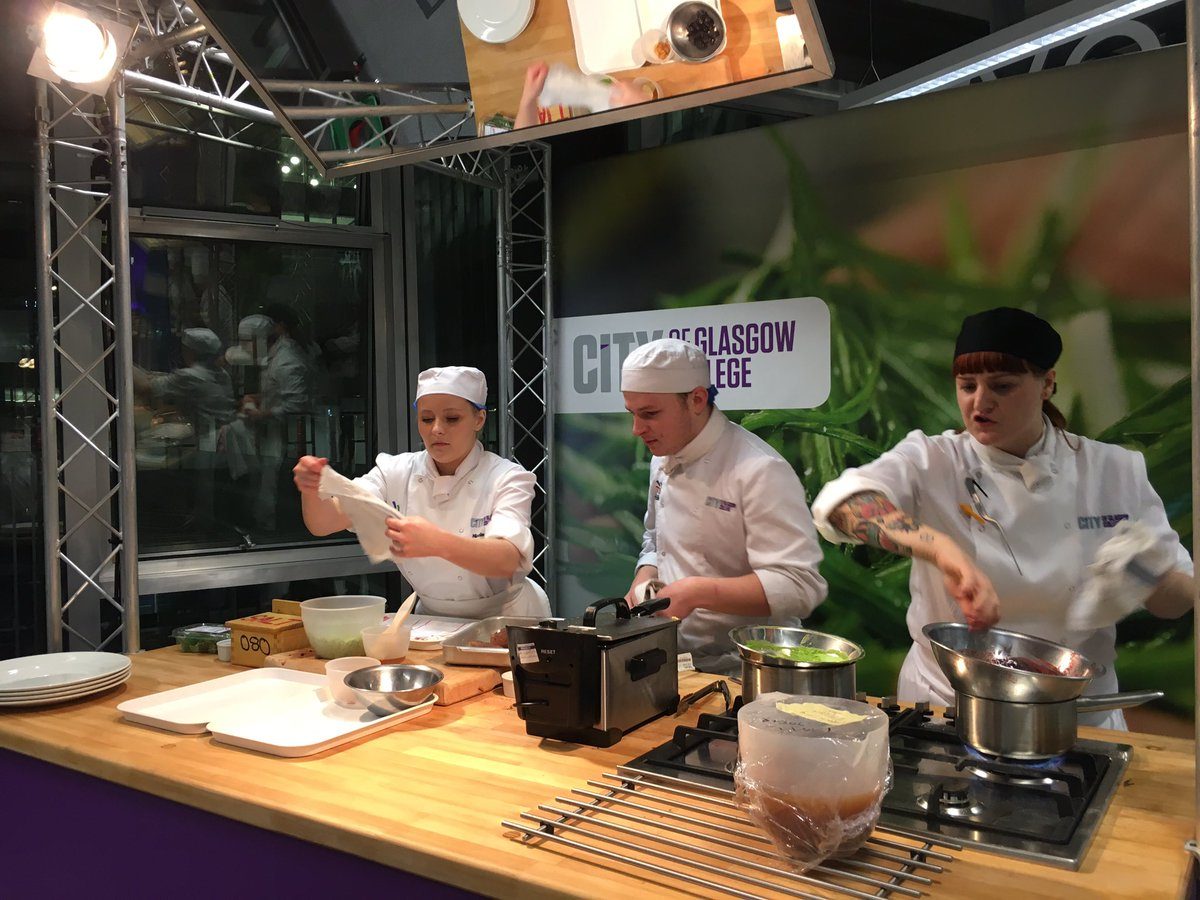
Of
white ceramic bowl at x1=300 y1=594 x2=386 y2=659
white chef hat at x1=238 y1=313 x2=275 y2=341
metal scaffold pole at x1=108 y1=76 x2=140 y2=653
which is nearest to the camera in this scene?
white ceramic bowl at x1=300 y1=594 x2=386 y2=659

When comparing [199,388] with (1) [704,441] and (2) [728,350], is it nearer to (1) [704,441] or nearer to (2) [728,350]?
(2) [728,350]

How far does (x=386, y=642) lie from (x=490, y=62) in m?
1.35

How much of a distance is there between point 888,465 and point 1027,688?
44.4 inches

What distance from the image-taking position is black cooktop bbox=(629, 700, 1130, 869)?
1.30 m

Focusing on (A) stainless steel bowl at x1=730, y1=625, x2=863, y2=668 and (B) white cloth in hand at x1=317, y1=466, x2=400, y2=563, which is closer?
(A) stainless steel bowl at x1=730, y1=625, x2=863, y2=668

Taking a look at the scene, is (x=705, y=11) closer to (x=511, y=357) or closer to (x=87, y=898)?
(x=87, y=898)

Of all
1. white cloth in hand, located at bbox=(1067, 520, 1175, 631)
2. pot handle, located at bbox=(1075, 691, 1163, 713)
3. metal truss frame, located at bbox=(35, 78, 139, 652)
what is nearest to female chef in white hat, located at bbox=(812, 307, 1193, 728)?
white cloth in hand, located at bbox=(1067, 520, 1175, 631)

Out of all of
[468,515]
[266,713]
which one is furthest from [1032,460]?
[266,713]

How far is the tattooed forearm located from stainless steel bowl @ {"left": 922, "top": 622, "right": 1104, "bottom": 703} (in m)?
0.31

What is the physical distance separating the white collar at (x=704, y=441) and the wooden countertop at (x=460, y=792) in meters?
1.04

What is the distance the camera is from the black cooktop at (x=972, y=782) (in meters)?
1.30

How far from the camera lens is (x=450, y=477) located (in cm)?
314

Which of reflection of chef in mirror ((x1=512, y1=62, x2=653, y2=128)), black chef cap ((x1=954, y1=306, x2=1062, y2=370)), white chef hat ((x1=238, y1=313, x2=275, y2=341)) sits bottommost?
black chef cap ((x1=954, y1=306, x2=1062, y2=370))

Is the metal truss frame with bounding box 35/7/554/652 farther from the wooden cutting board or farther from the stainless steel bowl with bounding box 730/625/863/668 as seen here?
the stainless steel bowl with bounding box 730/625/863/668
